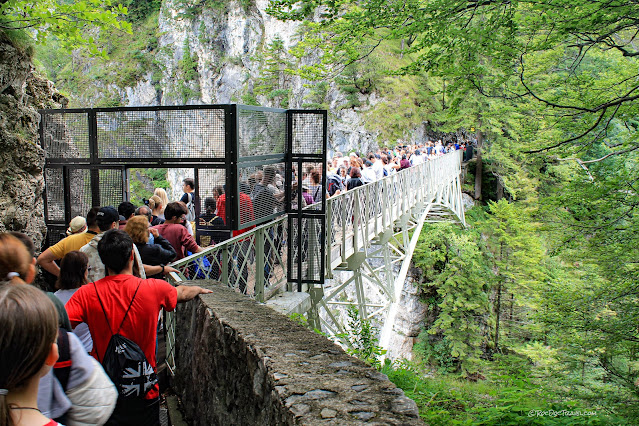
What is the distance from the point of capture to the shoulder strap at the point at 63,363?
161 centimetres

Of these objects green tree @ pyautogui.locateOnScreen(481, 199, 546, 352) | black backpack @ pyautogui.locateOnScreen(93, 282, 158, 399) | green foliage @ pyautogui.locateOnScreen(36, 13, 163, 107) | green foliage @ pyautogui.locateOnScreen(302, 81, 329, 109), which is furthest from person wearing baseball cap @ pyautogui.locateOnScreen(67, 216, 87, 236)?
green foliage @ pyautogui.locateOnScreen(36, 13, 163, 107)

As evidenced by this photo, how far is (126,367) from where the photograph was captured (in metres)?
2.40

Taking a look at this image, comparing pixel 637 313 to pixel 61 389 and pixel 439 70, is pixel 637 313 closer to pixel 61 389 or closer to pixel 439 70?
pixel 439 70

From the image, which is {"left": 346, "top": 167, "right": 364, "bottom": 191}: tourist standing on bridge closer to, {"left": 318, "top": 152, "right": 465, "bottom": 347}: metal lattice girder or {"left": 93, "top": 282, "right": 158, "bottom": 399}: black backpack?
{"left": 318, "top": 152, "right": 465, "bottom": 347}: metal lattice girder

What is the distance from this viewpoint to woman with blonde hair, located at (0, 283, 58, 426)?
3.99 ft

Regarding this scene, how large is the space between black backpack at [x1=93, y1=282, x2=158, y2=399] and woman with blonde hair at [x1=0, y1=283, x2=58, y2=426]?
3.73ft

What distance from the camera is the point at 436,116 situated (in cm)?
3073

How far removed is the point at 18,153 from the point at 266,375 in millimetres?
5493

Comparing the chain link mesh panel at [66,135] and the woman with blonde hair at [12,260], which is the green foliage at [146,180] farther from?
the woman with blonde hair at [12,260]

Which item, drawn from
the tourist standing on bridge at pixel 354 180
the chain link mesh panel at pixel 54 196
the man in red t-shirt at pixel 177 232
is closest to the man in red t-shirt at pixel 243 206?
the man in red t-shirt at pixel 177 232

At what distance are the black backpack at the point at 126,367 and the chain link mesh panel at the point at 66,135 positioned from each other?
14.1ft

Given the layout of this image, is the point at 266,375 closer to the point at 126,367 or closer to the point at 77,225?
the point at 126,367

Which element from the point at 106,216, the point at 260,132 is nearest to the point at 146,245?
the point at 106,216

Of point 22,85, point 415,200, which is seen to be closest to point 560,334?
point 22,85
